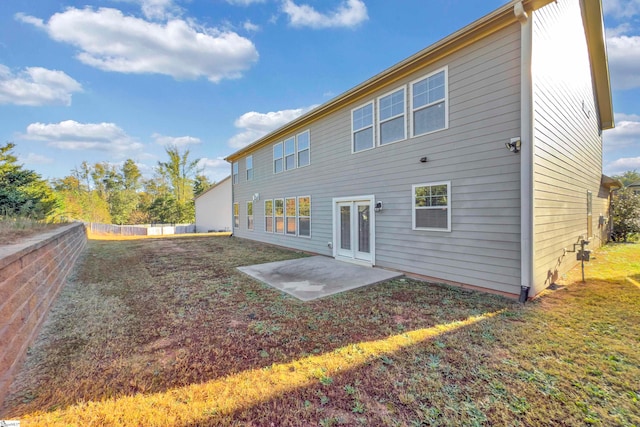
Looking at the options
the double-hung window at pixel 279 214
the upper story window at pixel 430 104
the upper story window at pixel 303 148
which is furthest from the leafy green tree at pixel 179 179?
the upper story window at pixel 430 104

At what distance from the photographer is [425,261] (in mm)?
5875

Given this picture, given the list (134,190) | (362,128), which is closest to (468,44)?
(362,128)

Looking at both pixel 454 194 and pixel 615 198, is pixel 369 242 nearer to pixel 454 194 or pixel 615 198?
pixel 454 194

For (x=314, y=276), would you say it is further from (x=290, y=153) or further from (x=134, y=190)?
(x=134, y=190)

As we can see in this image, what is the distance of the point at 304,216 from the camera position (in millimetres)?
9945

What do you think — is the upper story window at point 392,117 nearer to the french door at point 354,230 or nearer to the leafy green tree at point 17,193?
the french door at point 354,230

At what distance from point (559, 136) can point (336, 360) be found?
669 cm

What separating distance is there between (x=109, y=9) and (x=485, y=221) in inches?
447

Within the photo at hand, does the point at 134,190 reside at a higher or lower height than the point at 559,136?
higher

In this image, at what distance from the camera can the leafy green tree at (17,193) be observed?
25.2 ft

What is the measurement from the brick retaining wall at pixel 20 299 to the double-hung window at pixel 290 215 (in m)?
7.09

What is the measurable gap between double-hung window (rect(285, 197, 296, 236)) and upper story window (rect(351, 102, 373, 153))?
3.77m

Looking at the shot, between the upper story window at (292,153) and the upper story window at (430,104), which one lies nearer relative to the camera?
the upper story window at (430,104)

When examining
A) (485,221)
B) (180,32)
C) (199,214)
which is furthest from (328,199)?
(199,214)
